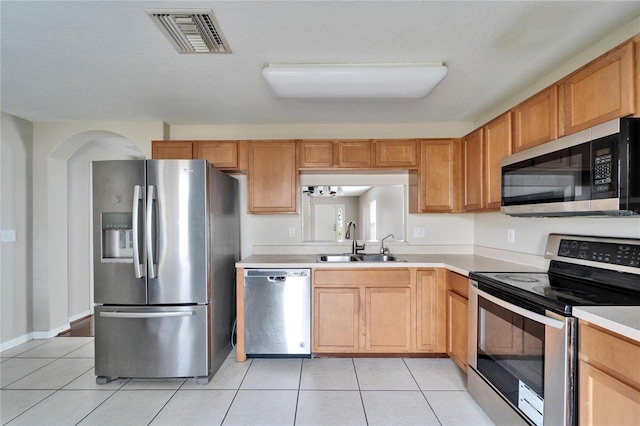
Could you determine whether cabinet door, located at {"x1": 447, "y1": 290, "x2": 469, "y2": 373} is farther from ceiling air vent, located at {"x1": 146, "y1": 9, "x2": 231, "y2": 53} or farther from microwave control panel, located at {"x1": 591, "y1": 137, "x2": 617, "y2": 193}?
ceiling air vent, located at {"x1": 146, "y1": 9, "x2": 231, "y2": 53}

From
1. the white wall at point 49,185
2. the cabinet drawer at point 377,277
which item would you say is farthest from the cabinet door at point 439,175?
the white wall at point 49,185

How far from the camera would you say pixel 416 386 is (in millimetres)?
2209

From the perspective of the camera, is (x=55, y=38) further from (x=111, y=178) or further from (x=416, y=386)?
(x=416, y=386)

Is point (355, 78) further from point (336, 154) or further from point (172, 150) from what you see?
point (172, 150)

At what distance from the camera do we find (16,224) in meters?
3.04

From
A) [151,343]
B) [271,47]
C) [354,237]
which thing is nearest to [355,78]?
[271,47]

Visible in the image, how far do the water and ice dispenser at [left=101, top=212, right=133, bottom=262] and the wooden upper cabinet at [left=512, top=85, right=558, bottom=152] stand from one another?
2920 mm

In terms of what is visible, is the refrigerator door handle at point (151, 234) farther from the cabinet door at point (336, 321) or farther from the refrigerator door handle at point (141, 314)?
the cabinet door at point (336, 321)

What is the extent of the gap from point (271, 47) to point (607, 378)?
229 centimetres

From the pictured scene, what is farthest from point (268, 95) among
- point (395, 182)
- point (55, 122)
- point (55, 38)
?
point (55, 122)

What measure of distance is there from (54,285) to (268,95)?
3.19 m

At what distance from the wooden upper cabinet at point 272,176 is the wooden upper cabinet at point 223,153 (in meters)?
0.11

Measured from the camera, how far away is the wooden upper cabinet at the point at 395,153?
9.66 ft

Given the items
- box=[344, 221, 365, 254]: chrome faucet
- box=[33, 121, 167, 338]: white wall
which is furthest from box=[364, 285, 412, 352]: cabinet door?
box=[33, 121, 167, 338]: white wall
